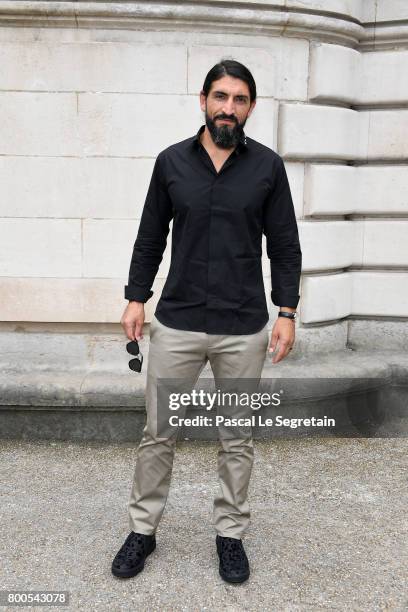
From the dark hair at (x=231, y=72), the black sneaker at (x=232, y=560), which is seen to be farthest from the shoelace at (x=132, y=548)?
the dark hair at (x=231, y=72)

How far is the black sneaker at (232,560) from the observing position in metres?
3.11

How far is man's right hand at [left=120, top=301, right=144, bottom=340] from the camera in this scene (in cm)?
325

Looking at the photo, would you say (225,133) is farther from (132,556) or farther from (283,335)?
(132,556)

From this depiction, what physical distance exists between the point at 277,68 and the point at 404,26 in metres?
1.37

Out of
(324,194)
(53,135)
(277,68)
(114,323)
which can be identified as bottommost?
(114,323)

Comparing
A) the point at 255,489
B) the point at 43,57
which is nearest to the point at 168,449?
the point at 255,489

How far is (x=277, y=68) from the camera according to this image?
5152mm

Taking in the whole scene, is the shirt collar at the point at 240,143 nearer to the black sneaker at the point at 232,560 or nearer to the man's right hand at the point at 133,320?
the man's right hand at the point at 133,320

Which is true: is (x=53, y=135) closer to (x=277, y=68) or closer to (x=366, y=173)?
(x=277, y=68)

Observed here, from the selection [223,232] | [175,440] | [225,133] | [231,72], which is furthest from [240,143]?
[175,440]

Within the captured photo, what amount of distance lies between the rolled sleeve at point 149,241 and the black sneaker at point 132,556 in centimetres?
126

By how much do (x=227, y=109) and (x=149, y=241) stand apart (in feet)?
2.58

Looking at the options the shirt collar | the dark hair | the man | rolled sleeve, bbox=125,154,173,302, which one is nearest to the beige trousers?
the man

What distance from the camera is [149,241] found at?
3.26 meters
